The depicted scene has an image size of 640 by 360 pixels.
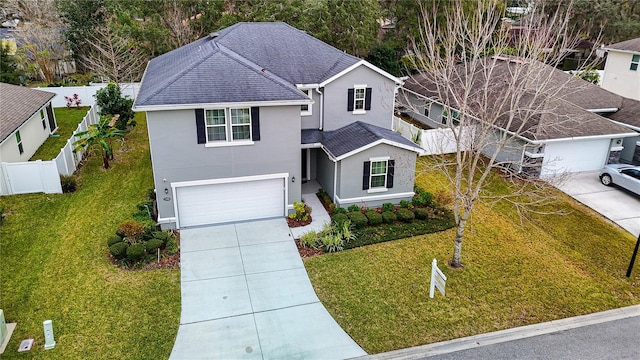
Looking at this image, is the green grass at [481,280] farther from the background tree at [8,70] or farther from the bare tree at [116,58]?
the background tree at [8,70]

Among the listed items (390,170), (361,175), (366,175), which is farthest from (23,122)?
(390,170)

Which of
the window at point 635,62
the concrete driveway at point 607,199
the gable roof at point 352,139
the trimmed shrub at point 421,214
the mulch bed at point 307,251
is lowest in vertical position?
the mulch bed at point 307,251

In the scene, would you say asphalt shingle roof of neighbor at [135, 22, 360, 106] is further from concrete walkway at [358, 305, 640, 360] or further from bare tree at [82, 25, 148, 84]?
bare tree at [82, 25, 148, 84]

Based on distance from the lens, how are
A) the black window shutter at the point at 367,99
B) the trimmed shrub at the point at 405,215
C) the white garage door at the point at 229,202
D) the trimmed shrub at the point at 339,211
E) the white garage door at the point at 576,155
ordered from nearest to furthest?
the white garage door at the point at 229,202
the trimmed shrub at the point at 405,215
the trimmed shrub at the point at 339,211
the black window shutter at the point at 367,99
the white garage door at the point at 576,155

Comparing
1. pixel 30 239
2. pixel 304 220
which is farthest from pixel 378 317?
pixel 30 239

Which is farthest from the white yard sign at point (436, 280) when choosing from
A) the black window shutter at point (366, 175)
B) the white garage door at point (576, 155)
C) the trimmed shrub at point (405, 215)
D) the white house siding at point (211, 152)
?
the white garage door at point (576, 155)

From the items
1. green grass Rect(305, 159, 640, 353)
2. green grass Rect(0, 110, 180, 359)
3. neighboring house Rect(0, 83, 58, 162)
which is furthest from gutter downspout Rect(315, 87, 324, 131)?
neighboring house Rect(0, 83, 58, 162)
